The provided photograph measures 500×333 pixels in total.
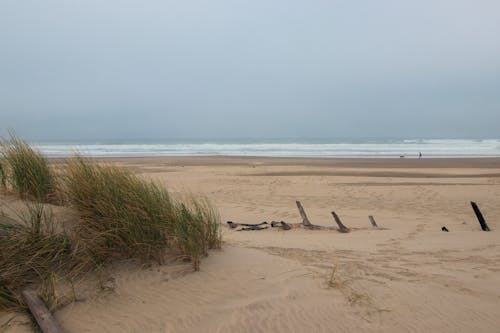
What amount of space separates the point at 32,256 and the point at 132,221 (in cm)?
107

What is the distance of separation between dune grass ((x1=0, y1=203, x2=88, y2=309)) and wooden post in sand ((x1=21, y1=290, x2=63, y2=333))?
0.32 ft

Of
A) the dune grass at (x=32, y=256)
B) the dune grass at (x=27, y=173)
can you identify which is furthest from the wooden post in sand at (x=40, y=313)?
the dune grass at (x=27, y=173)

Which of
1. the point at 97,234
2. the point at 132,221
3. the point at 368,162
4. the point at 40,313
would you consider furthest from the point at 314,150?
the point at 40,313

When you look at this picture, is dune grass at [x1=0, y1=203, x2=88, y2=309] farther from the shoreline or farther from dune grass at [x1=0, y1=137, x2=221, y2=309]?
the shoreline

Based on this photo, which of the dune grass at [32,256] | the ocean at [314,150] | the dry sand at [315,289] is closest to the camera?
the dry sand at [315,289]

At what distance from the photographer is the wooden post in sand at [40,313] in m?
3.31

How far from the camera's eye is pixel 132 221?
14.5ft

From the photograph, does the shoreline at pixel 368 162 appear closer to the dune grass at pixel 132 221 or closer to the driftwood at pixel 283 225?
the driftwood at pixel 283 225

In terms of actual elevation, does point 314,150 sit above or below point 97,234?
below

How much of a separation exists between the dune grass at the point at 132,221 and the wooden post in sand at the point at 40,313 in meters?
0.77

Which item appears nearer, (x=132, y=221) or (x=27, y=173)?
A: (x=132, y=221)

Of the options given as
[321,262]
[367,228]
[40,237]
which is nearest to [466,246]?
[367,228]

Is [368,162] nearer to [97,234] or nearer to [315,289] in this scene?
[315,289]

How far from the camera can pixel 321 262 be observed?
16.4 ft
